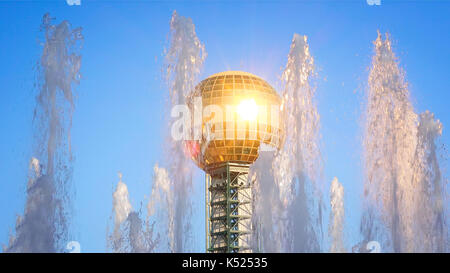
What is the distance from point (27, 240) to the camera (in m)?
67.7

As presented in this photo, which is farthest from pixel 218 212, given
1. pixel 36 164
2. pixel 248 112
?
pixel 36 164

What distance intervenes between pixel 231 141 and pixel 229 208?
949 cm

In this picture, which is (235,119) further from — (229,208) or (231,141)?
(229,208)

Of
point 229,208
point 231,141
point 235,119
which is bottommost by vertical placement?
point 229,208

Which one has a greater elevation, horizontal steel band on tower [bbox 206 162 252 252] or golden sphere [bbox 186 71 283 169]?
golden sphere [bbox 186 71 283 169]

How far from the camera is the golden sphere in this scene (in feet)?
335

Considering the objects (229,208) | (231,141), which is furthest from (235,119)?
(229,208)

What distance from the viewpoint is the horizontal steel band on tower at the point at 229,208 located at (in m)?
102

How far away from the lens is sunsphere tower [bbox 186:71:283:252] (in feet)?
335

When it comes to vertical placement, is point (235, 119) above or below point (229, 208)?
above

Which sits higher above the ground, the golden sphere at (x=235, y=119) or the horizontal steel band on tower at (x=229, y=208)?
the golden sphere at (x=235, y=119)

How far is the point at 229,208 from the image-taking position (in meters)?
102

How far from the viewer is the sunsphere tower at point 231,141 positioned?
102m
